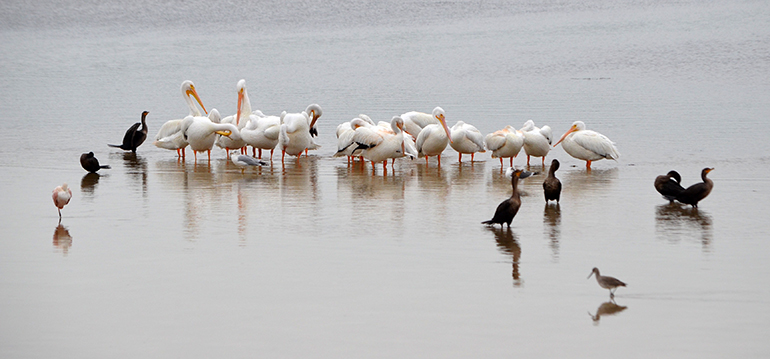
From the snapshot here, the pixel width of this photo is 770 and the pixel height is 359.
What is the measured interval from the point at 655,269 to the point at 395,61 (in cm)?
4337

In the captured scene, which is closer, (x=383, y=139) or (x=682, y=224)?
(x=682, y=224)

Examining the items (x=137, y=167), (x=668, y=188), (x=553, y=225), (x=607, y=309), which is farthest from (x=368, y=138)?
(x=607, y=309)

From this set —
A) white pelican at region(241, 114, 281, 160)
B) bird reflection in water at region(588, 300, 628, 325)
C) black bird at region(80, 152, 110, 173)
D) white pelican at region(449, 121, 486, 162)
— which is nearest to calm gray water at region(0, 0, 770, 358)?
bird reflection in water at region(588, 300, 628, 325)

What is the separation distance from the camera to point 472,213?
10008 millimetres

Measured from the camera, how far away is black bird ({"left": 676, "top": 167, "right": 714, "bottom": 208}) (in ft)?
32.9

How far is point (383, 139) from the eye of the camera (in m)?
13.8

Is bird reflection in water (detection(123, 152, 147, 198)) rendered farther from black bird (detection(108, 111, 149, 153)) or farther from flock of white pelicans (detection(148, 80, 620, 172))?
flock of white pelicans (detection(148, 80, 620, 172))

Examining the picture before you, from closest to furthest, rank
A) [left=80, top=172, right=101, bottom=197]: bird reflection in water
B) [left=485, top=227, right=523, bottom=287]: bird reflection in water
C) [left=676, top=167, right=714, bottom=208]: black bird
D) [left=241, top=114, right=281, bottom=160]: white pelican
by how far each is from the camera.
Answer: [left=485, top=227, right=523, bottom=287]: bird reflection in water → [left=676, top=167, right=714, bottom=208]: black bird → [left=80, top=172, right=101, bottom=197]: bird reflection in water → [left=241, top=114, right=281, bottom=160]: white pelican

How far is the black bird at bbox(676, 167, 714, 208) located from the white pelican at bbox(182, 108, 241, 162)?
7.36m

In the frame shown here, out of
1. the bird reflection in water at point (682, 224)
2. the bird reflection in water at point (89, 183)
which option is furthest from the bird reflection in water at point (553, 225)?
the bird reflection in water at point (89, 183)

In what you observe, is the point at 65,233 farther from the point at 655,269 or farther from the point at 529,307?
the point at 655,269

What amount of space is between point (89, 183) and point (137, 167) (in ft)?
6.41

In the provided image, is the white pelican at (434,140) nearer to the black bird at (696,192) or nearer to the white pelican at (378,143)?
the white pelican at (378,143)

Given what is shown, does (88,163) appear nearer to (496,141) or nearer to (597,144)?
(496,141)
